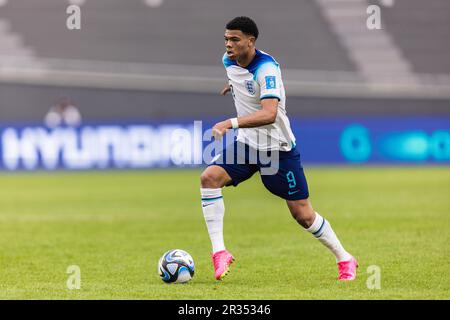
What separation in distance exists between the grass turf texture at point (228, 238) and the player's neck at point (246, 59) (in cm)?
189

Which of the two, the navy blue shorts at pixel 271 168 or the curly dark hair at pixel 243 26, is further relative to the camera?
the navy blue shorts at pixel 271 168

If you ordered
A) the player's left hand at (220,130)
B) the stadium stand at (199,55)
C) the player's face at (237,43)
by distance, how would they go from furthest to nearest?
the stadium stand at (199,55), the player's face at (237,43), the player's left hand at (220,130)

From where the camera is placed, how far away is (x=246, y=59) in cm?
802

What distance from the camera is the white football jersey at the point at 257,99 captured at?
7980 millimetres

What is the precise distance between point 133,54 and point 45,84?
9.76 ft

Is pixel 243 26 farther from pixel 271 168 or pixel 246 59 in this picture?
pixel 271 168

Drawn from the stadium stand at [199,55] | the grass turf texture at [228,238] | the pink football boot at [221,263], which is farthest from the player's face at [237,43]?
the stadium stand at [199,55]

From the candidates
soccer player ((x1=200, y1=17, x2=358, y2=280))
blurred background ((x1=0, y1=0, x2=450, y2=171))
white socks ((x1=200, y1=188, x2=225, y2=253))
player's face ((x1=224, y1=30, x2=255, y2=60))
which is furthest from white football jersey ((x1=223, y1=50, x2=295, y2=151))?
blurred background ((x1=0, y1=0, x2=450, y2=171))

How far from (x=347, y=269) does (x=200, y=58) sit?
2179 centimetres

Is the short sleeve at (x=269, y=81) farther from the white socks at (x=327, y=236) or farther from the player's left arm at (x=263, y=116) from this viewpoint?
the white socks at (x=327, y=236)

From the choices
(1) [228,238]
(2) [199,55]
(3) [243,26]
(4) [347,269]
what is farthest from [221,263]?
(2) [199,55]

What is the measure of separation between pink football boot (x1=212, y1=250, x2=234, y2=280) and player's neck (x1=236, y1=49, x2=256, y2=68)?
1.65m
